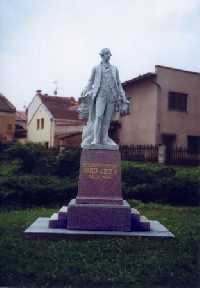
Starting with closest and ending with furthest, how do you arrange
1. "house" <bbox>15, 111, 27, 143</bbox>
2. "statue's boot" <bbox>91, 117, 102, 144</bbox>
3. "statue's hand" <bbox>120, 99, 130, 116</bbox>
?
1. "statue's boot" <bbox>91, 117, 102, 144</bbox>
2. "statue's hand" <bbox>120, 99, 130, 116</bbox>
3. "house" <bbox>15, 111, 27, 143</bbox>

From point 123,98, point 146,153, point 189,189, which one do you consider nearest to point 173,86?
point 146,153

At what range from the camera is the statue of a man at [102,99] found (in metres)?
11.5

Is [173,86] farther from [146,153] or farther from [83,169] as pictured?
[83,169]

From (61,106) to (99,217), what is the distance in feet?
102

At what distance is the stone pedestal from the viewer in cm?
1030

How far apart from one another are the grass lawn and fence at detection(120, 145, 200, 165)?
55.1 ft

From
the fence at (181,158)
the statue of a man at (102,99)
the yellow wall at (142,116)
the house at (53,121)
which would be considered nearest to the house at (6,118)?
the house at (53,121)

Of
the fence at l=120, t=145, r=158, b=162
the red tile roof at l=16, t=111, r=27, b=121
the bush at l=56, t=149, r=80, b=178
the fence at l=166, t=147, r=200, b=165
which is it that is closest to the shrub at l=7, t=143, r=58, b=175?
the bush at l=56, t=149, r=80, b=178

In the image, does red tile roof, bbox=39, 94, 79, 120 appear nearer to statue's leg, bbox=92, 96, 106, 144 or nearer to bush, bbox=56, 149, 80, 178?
bush, bbox=56, 149, 80, 178

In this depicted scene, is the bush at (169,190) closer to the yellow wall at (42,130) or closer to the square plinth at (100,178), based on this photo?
the square plinth at (100,178)

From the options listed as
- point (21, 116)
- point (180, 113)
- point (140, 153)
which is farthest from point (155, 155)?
point (21, 116)

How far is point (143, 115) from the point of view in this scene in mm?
30312

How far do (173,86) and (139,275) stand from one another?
77.6 ft

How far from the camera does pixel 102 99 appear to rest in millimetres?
11539
